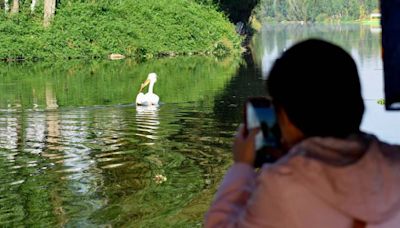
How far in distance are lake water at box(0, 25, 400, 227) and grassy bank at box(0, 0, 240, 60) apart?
13.5 metres

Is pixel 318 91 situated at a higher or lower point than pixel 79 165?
higher

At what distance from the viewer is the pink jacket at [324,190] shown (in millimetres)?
1925

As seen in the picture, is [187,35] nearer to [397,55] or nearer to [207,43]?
[207,43]

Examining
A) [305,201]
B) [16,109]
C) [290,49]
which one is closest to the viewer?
[305,201]

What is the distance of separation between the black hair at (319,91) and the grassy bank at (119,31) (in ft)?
116

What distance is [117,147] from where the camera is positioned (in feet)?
40.3

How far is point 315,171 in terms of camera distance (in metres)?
1.93

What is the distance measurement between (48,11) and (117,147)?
28897 millimetres

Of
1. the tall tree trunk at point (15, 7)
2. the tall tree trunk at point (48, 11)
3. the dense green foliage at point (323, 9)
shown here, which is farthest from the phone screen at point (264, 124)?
the dense green foliage at point (323, 9)

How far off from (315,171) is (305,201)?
7cm

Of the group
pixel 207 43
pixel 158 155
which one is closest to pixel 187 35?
pixel 207 43

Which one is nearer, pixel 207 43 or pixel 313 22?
pixel 207 43

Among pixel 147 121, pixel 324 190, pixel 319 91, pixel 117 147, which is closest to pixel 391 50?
pixel 319 91

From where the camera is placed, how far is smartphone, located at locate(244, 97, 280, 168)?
2080 millimetres
